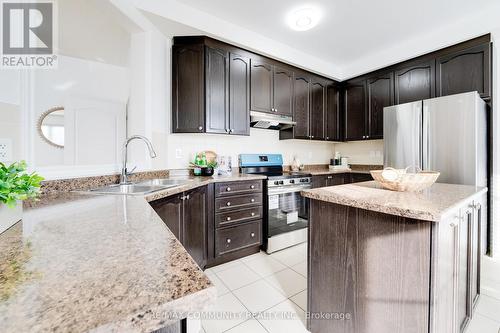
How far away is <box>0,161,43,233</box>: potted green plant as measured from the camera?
0.67 m

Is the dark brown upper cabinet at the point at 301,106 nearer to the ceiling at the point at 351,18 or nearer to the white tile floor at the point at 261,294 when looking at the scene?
the ceiling at the point at 351,18

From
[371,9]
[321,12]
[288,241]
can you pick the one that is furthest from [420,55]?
[288,241]

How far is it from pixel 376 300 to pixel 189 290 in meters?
1.10

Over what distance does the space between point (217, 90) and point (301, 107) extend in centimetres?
134

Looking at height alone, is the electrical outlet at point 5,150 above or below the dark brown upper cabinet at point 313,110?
below

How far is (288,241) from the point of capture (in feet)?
8.63

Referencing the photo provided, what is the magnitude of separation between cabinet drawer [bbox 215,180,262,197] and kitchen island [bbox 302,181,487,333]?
1.08 meters

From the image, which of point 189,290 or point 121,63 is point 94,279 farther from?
point 121,63

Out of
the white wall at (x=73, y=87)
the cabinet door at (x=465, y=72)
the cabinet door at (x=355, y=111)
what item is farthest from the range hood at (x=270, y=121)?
the white wall at (x=73, y=87)

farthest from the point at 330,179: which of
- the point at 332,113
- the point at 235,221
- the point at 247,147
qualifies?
the point at 235,221

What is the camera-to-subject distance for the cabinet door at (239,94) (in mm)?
2551

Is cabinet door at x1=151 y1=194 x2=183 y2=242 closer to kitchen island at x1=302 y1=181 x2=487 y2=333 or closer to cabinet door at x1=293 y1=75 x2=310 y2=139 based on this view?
kitchen island at x1=302 y1=181 x2=487 y2=333

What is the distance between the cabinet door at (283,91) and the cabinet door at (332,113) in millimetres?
798

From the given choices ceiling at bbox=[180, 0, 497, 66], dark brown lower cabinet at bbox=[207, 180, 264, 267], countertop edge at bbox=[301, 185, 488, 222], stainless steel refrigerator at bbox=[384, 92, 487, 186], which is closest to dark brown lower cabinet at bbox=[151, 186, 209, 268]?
dark brown lower cabinet at bbox=[207, 180, 264, 267]
